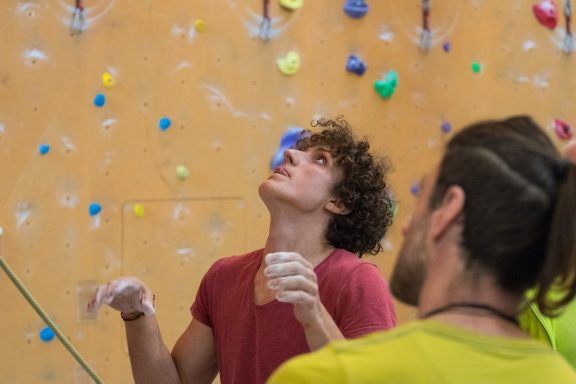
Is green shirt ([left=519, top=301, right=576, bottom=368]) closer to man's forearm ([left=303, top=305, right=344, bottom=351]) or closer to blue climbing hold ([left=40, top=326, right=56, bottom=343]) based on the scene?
man's forearm ([left=303, top=305, right=344, bottom=351])

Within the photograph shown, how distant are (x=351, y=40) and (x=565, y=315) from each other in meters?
2.12

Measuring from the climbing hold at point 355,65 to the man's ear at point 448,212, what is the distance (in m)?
2.59

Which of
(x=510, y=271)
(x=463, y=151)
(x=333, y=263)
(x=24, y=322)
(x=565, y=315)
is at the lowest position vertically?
(x=24, y=322)

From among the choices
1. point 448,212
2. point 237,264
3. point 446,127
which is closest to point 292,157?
point 237,264

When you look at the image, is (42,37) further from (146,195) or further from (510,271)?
(510,271)

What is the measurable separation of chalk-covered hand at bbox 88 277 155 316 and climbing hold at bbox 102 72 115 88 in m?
1.48

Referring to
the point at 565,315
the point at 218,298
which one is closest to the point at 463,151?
the point at 565,315

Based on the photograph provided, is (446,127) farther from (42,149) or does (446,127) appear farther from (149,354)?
(149,354)

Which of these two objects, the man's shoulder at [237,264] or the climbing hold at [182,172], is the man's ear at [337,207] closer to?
the man's shoulder at [237,264]

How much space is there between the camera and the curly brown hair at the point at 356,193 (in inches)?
76.1

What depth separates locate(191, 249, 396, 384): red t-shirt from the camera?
67.4 inches

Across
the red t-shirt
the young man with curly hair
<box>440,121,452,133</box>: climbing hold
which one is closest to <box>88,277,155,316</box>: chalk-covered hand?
the young man with curly hair

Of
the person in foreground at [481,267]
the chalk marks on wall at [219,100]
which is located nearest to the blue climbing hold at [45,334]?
the chalk marks on wall at [219,100]

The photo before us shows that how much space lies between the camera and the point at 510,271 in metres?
1.06
